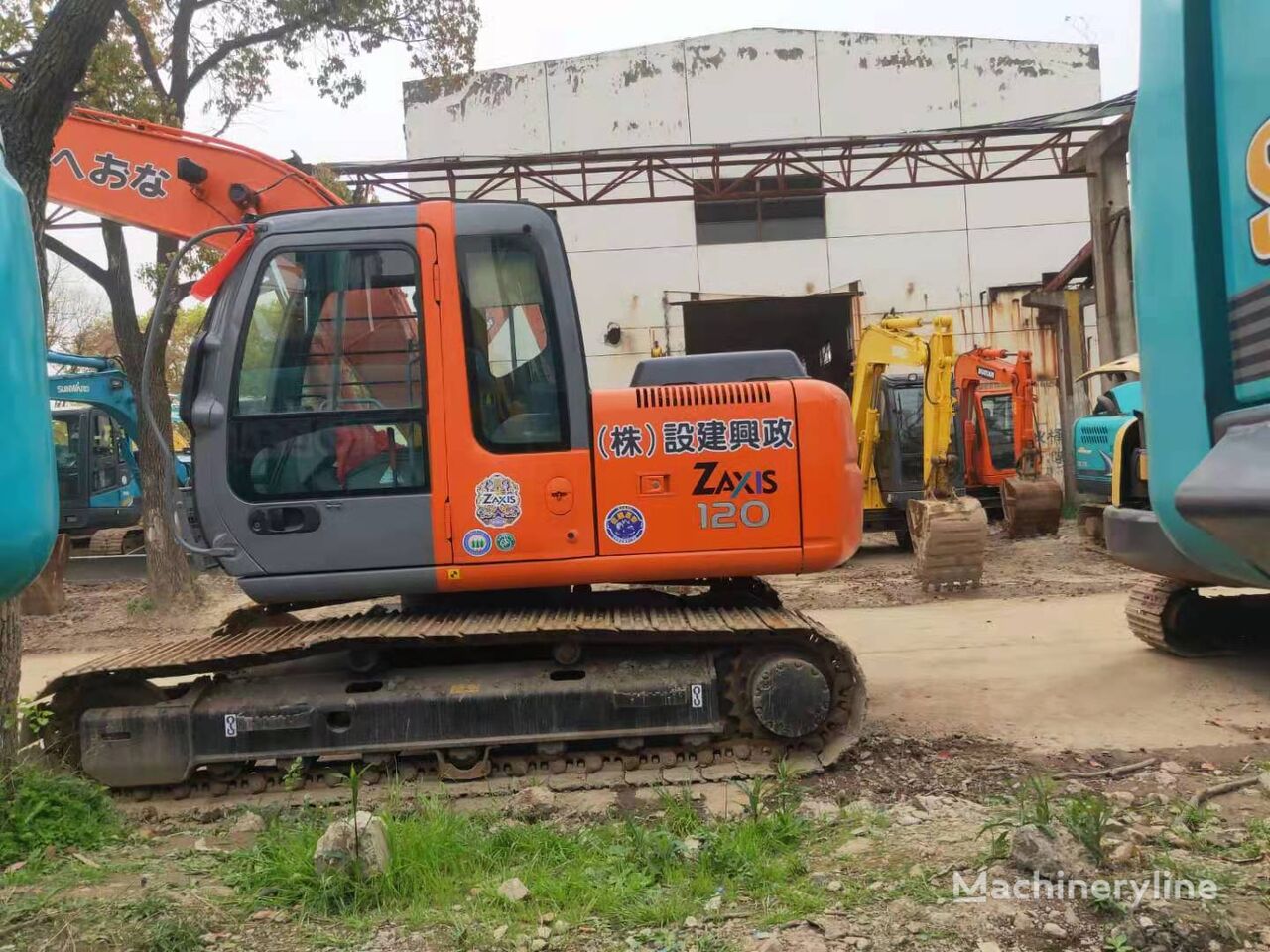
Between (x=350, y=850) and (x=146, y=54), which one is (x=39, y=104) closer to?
(x=350, y=850)

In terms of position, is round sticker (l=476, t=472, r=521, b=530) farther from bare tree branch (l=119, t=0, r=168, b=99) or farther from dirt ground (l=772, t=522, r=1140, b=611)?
bare tree branch (l=119, t=0, r=168, b=99)

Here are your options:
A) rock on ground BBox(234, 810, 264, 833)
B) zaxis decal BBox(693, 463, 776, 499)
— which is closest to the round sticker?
zaxis decal BBox(693, 463, 776, 499)

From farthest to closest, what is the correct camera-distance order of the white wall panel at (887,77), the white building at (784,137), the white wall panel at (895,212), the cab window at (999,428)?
the white wall panel at (887,77) < the white building at (784,137) < the white wall panel at (895,212) < the cab window at (999,428)

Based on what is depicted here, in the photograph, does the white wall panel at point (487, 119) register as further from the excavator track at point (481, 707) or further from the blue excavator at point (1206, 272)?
the blue excavator at point (1206, 272)

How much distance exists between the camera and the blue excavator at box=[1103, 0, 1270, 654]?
1.95 meters

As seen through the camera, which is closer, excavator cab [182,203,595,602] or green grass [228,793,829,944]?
green grass [228,793,829,944]

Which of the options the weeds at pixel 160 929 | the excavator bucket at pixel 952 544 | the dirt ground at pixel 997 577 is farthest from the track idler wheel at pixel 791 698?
the excavator bucket at pixel 952 544

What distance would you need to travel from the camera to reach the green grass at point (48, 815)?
3631 mm

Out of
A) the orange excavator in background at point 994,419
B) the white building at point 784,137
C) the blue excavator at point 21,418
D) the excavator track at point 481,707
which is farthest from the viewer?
the white building at point 784,137

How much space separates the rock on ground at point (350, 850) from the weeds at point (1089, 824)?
230cm

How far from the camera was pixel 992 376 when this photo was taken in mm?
15430

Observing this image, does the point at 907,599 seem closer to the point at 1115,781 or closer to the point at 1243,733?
the point at 1243,733

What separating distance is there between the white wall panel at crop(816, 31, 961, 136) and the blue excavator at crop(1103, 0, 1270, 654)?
1947 cm

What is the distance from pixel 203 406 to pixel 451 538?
1.22 meters
